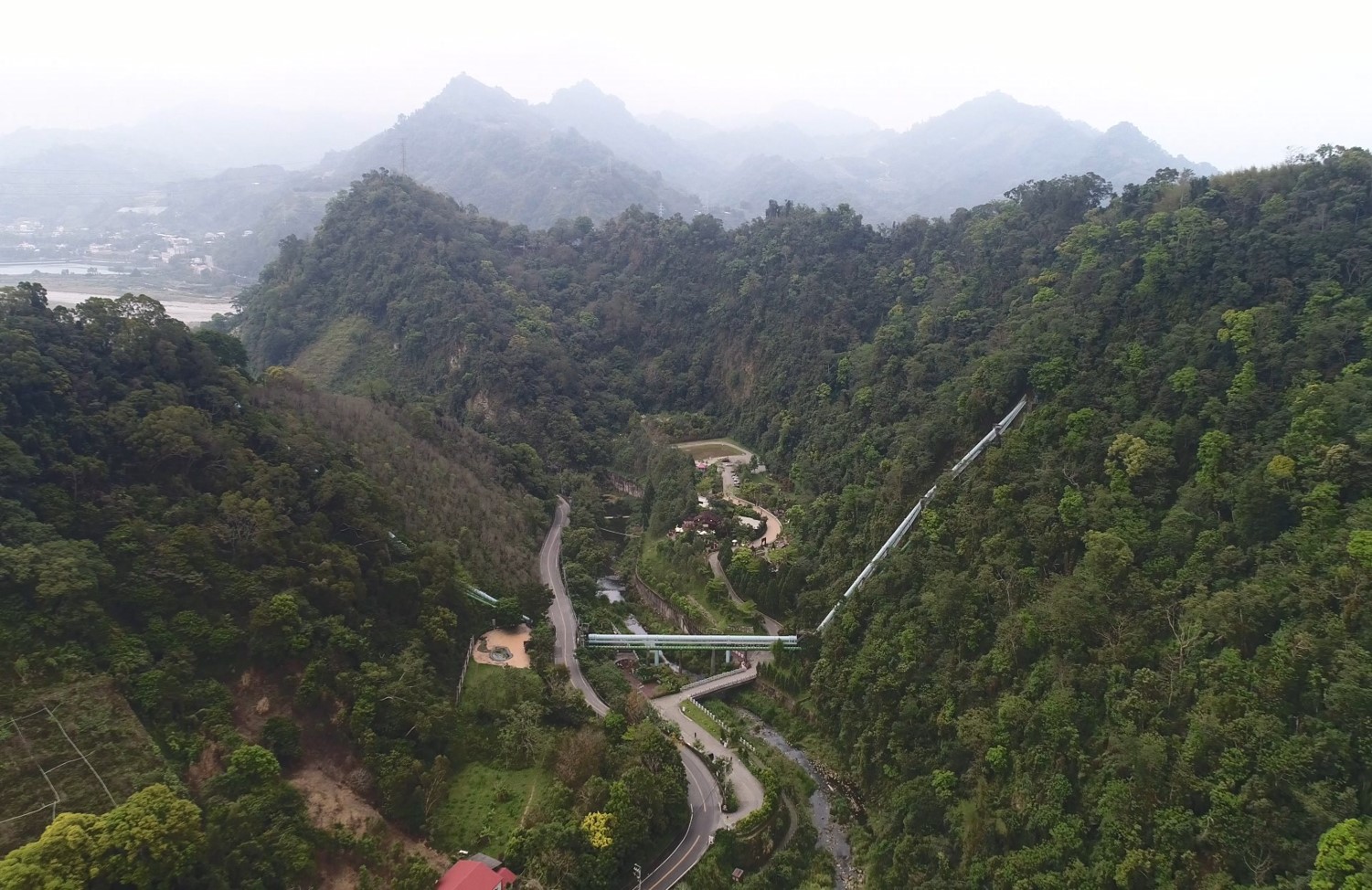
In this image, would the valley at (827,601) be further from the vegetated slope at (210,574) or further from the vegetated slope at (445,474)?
the vegetated slope at (445,474)

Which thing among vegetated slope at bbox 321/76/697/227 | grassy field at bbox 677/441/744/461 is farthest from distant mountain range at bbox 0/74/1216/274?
grassy field at bbox 677/441/744/461

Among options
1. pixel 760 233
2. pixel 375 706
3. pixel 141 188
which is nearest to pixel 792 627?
pixel 375 706

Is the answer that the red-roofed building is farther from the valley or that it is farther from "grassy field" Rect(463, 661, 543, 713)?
"grassy field" Rect(463, 661, 543, 713)

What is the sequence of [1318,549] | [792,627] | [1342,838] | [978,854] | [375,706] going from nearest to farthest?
[1342,838] < [1318,549] < [978,854] < [375,706] < [792,627]

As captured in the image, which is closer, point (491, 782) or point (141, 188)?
point (491, 782)

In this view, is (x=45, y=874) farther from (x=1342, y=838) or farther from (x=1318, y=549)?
(x=1318, y=549)

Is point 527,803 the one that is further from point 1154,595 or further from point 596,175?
point 596,175

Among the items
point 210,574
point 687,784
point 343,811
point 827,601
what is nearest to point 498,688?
point 343,811
